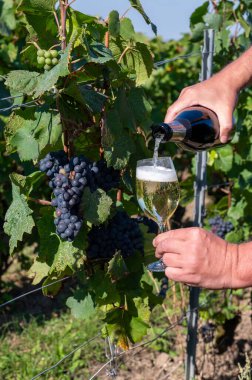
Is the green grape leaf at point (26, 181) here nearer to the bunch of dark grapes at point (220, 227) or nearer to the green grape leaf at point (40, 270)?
the green grape leaf at point (40, 270)

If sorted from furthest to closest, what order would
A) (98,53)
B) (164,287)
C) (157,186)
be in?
1. (164,287)
2. (98,53)
3. (157,186)

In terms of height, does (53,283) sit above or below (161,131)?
below

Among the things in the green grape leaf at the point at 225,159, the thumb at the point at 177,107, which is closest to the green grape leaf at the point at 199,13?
the green grape leaf at the point at 225,159

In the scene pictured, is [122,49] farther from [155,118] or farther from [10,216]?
[155,118]

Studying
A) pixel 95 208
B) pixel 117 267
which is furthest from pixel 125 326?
pixel 95 208

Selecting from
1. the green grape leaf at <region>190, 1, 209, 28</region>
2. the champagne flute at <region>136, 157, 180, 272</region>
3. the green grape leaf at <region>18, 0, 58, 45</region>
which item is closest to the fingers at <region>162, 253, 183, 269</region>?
the champagne flute at <region>136, 157, 180, 272</region>

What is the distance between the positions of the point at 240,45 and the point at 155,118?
2.69ft

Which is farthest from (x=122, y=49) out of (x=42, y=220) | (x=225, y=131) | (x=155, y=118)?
(x=155, y=118)

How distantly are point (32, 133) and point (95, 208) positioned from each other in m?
0.33

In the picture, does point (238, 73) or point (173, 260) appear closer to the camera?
point (173, 260)

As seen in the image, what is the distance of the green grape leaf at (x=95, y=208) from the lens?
6.36 ft

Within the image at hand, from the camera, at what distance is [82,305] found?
7.93 feet

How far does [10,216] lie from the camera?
2.01 m

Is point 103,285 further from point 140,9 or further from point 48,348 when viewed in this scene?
point 48,348
